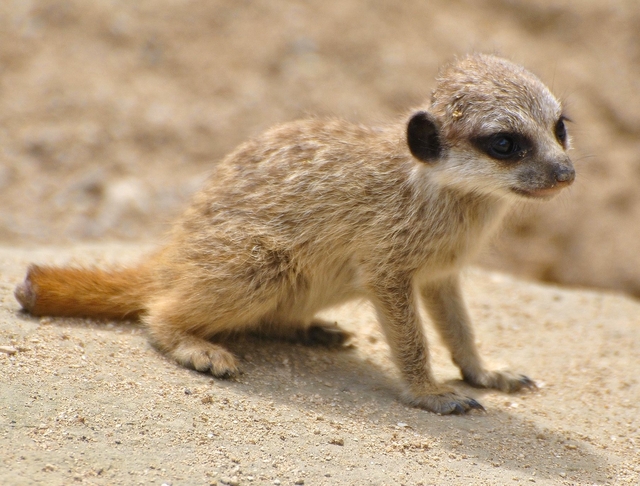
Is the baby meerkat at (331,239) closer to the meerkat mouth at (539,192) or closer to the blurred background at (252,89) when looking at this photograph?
the meerkat mouth at (539,192)

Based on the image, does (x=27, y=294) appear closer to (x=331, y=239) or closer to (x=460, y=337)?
(x=331, y=239)

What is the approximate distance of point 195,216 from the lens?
4.25m

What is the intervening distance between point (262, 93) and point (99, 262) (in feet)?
11.3

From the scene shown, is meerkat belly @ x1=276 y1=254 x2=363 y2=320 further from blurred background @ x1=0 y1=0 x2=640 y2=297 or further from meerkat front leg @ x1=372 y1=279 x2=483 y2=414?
blurred background @ x1=0 y1=0 x2=640 y2=297

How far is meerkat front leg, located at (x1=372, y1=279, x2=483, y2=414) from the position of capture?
3.96m

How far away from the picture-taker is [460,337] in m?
4.50

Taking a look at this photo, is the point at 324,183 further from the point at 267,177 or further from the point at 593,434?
the point at 593,434

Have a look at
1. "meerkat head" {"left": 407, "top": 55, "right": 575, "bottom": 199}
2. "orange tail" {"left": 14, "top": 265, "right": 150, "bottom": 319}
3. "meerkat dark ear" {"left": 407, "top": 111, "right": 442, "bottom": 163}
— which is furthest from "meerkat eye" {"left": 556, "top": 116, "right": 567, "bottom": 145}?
"orange tail" {"left": 14, "top": 265, "right": 150, "bottom": 319}

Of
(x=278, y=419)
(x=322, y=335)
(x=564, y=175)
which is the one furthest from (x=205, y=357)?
(x=564, y=175)

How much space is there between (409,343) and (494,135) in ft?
3.71

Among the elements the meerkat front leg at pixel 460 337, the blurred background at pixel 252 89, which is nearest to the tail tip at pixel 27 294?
the meerkat front leg at pixel 460 337

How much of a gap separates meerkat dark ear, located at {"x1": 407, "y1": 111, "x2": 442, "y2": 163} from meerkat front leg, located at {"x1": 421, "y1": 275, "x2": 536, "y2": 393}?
895mm

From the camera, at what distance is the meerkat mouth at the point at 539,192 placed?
3.60 metres

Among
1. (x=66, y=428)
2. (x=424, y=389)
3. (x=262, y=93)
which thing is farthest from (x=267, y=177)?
(x=262, y=93)
